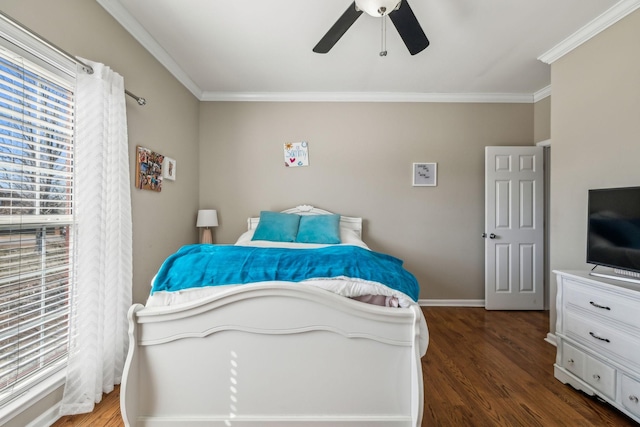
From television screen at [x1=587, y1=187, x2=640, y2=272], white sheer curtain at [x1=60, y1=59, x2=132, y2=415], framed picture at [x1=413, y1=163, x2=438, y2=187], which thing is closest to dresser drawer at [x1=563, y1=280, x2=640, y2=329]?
television screen at [x1=587, y1=187, x2=640, y2=272]

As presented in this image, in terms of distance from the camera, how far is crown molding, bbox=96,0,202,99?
2.01 metres

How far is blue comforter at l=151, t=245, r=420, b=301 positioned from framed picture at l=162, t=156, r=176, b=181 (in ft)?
4.43

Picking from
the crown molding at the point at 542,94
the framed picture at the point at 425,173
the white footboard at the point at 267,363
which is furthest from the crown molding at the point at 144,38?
the crown molding at the point at 542,94

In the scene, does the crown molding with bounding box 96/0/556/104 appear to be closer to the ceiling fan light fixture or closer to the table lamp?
the table lamp

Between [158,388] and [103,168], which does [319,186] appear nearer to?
[103,168]

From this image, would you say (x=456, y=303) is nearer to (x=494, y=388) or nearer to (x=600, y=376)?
(x=494, y=388)

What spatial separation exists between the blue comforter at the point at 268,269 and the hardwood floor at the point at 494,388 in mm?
745

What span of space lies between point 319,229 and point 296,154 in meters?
1.03

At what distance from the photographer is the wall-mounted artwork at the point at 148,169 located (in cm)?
233

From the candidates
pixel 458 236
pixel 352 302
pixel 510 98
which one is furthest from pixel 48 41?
pixel 510 98

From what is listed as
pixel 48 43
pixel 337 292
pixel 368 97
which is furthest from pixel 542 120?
pixel 48 43

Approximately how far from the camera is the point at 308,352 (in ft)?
4.50

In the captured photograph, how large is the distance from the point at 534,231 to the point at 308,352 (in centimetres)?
325

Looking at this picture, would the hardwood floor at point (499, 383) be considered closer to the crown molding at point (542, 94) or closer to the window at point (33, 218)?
the window at point (33, 218)
